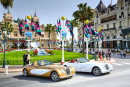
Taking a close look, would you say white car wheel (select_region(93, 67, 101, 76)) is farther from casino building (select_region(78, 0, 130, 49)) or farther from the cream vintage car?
casino building (select_region(78, 0, 130, 49))

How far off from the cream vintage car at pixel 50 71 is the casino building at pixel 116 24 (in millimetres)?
37617

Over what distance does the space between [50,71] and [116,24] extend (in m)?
46.7

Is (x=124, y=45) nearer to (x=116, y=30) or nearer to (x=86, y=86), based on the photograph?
(x=116, y=30)

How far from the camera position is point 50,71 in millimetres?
9391

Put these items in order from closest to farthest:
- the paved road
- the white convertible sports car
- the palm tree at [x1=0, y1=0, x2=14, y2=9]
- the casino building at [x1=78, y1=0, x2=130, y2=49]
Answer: the paved road → the white convertible sports car → the palm tree at [x1=0, y1=0, x2=14, y2=9] → the casino building at [x1=78, y1=0, x2=130, y2=49]

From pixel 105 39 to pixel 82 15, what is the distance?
98.4 feet

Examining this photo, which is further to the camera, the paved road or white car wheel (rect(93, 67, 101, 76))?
white car wheel (rect(93, 67, 101, 76))

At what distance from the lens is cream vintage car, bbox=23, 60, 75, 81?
902cm

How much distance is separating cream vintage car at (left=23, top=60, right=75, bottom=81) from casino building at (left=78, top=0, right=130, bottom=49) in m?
37.6

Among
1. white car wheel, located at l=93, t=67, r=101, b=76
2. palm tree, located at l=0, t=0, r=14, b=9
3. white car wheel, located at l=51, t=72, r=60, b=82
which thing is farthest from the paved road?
palm tree, located at l=0, t=0, r=14, b=9

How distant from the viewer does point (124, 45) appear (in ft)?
154

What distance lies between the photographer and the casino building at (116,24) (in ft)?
151

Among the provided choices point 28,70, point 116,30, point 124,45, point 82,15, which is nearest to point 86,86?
point 28,70

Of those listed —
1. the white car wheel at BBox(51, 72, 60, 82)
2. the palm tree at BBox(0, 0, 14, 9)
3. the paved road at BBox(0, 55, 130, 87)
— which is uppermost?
the palm tree at BBox(0, 0, 14, 9)
